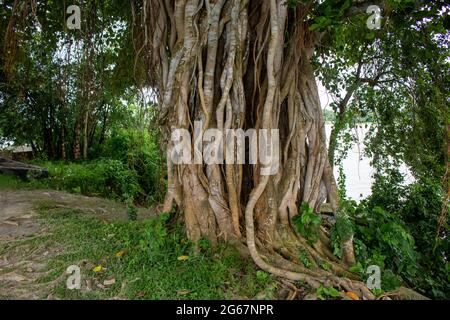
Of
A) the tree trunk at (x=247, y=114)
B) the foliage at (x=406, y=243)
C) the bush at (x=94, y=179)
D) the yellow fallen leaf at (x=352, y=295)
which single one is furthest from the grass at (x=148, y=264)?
the bush at (x=94, y=179)

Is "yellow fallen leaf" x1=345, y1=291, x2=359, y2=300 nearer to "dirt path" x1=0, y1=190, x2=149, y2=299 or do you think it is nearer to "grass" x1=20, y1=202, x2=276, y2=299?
"grass" x1=20, y1=202, x2=276, y2=299

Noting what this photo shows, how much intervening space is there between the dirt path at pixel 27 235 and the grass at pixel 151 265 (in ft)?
0.27

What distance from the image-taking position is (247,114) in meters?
2.49

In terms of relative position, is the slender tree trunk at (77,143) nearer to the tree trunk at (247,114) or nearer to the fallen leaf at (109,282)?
the tree trunk at (247,114)

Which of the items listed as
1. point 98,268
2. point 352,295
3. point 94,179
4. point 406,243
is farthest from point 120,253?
point 94,179

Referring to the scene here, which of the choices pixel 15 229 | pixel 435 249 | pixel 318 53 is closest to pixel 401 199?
pixel 435 249

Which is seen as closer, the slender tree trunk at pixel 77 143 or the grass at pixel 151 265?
the grass at pixel 151 265

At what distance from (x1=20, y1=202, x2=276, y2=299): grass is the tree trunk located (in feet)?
0.50

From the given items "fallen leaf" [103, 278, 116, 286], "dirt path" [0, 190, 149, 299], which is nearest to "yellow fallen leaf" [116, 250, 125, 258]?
"fallen leaf" [103, 278, 116, 286]

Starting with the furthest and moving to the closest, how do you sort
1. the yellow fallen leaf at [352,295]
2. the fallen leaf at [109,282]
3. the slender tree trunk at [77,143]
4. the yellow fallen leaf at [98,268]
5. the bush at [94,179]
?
1. the slender tree trunk at [77,143]
2. the bush at [94,179]
3. the yellow fallen leaf at [98,268]
4. the fallen leaf at [109,282]
5. the yellow fallen leaf at [352,295]

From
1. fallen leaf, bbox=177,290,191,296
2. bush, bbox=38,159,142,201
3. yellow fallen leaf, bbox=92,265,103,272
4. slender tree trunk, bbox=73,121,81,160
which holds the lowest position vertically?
fallen leaf, bbox=177,290,191,296

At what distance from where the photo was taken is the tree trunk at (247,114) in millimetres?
2232

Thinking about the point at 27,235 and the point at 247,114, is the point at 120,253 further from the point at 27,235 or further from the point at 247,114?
the point at 247,114

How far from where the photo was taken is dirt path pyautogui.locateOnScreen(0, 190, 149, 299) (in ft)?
6.60
